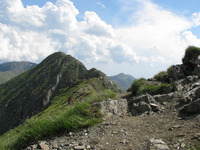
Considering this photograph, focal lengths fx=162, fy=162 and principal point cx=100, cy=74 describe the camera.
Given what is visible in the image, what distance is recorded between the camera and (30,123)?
7801mm

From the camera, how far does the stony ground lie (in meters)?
5.68

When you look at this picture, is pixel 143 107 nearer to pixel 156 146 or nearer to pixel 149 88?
pixel 149 88

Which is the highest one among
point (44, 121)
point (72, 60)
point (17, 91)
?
point (72, 60)

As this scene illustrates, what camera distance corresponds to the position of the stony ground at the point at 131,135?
5676mm

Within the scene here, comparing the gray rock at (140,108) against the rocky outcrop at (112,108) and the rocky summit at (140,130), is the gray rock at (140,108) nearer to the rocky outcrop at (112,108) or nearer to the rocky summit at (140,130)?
the rocky summit at (140,130)

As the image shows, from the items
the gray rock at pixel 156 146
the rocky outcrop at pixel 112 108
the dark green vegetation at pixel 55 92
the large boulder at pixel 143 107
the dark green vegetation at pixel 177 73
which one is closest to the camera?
the gray rock at pixel 156 146

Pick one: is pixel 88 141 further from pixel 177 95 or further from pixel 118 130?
pixel 177 95

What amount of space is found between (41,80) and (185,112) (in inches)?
5660

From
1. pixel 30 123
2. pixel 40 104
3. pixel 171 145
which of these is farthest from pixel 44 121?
pixel 40 104

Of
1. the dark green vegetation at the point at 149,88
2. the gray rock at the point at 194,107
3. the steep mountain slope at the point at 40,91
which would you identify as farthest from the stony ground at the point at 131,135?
the steep mountain slope at the point at 40,91

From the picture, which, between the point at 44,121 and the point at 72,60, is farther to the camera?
the point at 72,60

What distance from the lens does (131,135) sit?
261 inches

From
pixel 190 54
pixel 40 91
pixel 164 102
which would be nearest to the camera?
pixel 164 102

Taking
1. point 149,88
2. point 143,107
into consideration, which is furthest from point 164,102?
point 149,88
